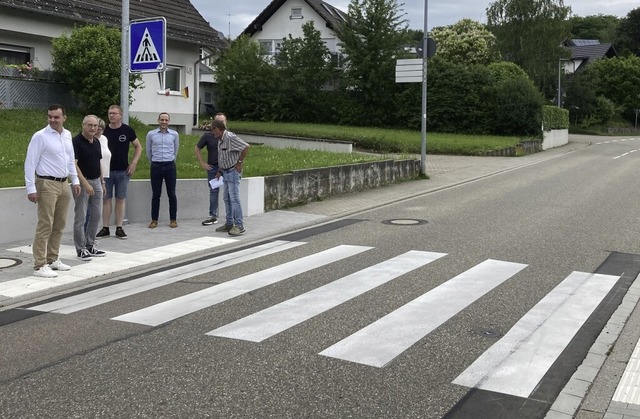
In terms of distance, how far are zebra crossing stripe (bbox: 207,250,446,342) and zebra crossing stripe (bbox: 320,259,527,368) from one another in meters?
0.65

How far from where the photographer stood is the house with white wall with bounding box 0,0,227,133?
2148 centimetres

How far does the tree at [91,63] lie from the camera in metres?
20.7

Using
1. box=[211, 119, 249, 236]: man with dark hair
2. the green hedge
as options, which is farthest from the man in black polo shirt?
the green hedge

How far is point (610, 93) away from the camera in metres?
67.9

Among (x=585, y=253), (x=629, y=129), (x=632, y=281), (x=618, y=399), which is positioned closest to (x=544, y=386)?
(x=618, y=399)

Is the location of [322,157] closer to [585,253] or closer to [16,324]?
[585,253]

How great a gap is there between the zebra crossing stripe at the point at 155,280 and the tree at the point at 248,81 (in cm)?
3541

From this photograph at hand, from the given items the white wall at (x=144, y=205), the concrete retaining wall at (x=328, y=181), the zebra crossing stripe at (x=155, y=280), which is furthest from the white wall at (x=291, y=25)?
the zebra crossing stripe at (x=155, y=280)

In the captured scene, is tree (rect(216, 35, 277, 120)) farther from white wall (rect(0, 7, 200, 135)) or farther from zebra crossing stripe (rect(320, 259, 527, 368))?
zebra crossing stripe (rect(320, 259, 527, 368))

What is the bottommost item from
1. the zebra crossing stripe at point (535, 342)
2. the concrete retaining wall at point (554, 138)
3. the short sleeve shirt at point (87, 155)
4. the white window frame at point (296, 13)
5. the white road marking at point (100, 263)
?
the zebra crossing stripe at point (535, 342)

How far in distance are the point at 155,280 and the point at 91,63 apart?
46.6ft

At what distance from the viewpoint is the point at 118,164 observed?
35.5ft

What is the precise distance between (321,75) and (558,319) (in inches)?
1567

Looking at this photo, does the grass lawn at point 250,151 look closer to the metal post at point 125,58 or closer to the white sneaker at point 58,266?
the metal post at point 125,58
